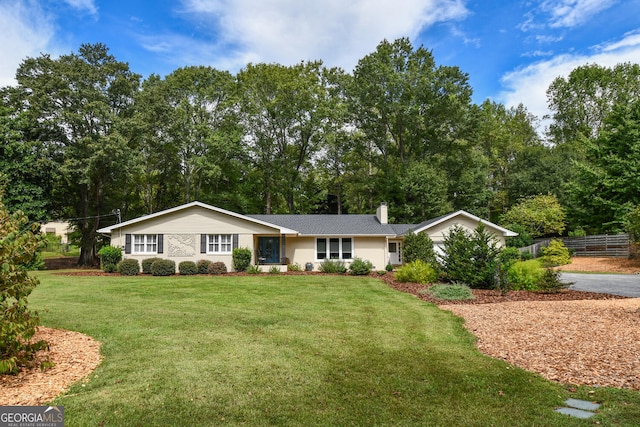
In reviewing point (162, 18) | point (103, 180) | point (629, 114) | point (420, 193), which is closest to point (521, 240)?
point (420, 193)

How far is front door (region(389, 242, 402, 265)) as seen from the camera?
2683cm

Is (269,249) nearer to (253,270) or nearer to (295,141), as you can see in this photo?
(253,270)

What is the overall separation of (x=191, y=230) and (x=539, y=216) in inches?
1151

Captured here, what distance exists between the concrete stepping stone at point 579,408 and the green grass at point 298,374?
0.11 meters

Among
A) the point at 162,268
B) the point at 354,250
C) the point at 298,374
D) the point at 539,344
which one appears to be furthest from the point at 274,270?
the point at 298,374

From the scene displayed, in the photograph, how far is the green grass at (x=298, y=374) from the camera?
4344 millimetres

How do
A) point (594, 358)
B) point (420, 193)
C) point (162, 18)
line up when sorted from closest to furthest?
point (594, 358)
point (162, 18)
point (420, 193)

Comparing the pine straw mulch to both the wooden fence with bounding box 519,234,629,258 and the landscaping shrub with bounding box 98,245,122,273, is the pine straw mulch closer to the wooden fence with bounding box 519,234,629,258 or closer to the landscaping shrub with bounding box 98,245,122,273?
the landscaping shrub with bounding box 98,245,122,273

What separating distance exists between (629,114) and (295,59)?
28026mm

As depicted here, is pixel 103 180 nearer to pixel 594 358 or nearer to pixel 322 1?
pixel 322 1

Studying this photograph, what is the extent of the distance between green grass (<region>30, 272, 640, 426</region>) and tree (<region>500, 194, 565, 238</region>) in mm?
28187

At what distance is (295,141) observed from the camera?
3831 cm

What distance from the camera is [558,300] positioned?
12.6m

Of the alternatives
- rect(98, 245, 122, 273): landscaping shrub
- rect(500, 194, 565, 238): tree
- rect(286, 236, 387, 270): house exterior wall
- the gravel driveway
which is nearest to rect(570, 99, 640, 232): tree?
rect(500, 194, 565, 238): tree
